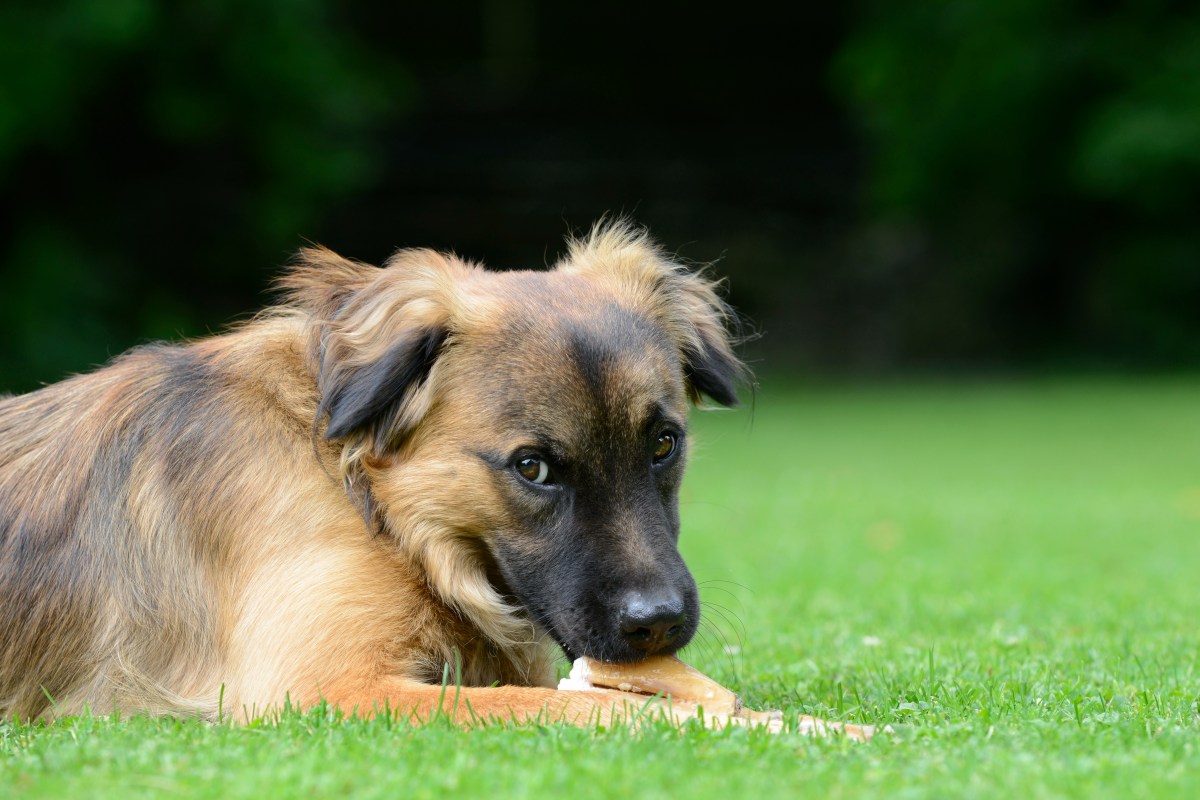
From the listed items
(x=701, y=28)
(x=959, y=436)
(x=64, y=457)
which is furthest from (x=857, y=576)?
(x=701, y=28)

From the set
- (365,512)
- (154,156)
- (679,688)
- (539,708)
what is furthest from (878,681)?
(154,156)

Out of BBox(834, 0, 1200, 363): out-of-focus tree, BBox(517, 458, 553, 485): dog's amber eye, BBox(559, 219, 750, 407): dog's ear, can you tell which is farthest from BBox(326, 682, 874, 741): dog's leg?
BBox(834, 0, 1200, 363): out-of-focus tree

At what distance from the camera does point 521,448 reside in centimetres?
473

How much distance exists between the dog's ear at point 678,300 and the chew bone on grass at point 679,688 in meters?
1.41

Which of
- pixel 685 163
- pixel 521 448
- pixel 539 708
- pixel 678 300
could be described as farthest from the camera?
pixel 685 163

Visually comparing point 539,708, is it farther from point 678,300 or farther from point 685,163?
point 685,163

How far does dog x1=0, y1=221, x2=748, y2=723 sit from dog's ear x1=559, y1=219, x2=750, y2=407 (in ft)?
1.07

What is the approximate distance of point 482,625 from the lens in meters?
4.85

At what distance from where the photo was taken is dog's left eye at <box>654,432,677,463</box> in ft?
16.2

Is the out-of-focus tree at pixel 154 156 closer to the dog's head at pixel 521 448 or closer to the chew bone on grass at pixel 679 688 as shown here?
the dog's head at pixel 521 448

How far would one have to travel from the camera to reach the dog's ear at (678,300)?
18.3 ft

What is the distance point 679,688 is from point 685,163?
29264 millimetres

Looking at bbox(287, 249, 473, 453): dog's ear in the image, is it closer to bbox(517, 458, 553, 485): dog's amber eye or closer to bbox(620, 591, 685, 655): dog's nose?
bbox(517, 458, 553, 485): dog's amber eye

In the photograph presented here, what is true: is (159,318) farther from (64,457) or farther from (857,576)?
(64,457)
